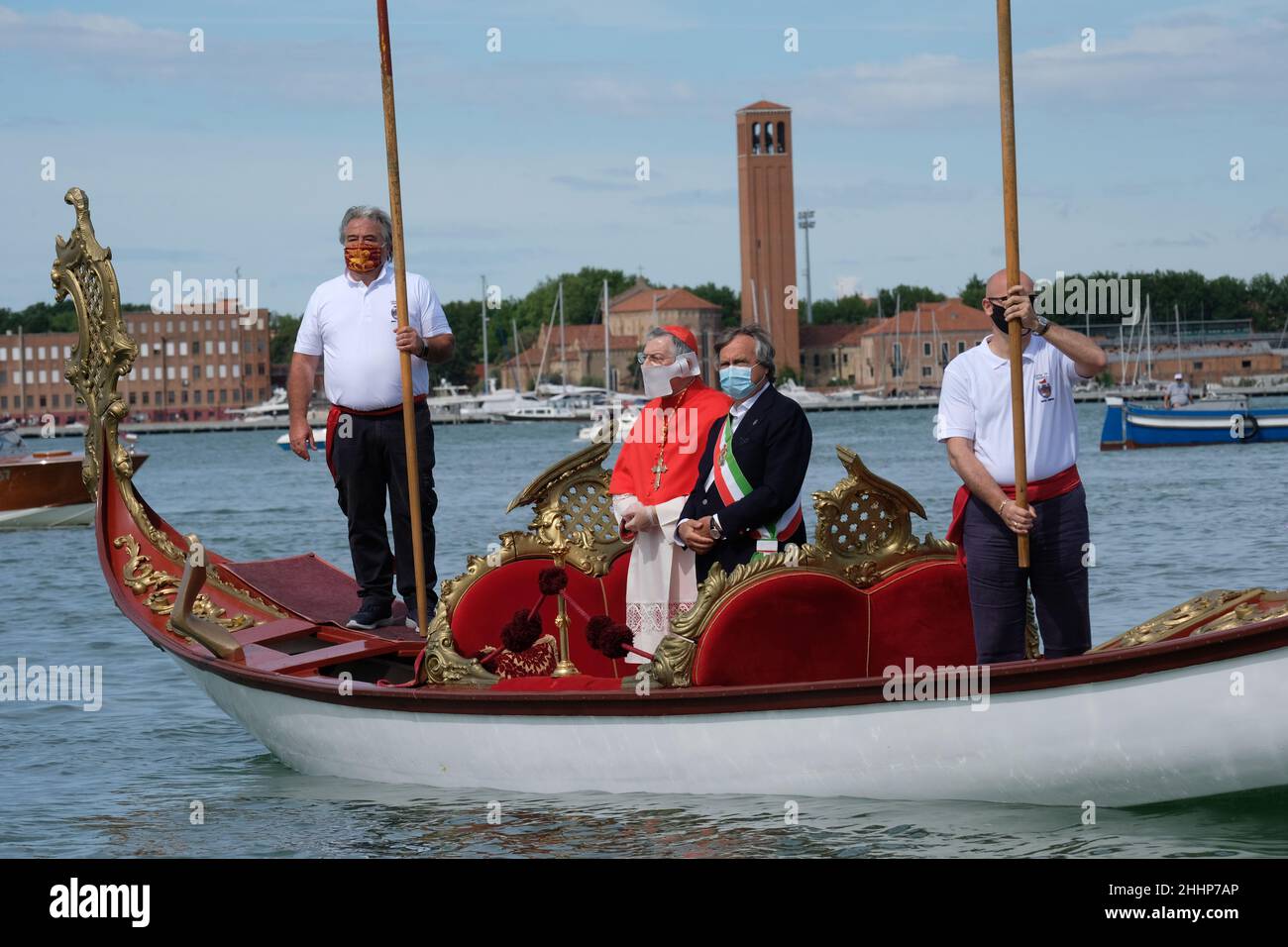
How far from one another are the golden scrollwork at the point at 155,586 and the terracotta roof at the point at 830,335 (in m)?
126

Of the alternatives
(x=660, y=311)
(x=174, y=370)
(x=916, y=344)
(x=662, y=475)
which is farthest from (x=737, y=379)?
(x=660, y=311)

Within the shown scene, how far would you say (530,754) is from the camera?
23.3ft

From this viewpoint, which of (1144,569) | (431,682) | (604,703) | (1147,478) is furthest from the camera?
(1147,478)

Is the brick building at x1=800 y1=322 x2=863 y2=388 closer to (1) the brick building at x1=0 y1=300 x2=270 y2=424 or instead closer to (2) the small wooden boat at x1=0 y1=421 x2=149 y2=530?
(1) the brick building at x1=0 y1=300 x2=270 y2=424

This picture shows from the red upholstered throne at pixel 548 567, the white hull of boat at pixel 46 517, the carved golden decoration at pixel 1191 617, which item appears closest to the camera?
the carved golden decoration at pixel 1191 617

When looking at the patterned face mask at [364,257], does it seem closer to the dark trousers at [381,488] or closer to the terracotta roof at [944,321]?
the dark trousers at [381,488]

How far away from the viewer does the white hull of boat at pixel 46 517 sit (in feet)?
99.7

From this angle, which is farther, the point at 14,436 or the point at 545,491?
the point at 14,436

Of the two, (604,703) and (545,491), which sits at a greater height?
(545,491)

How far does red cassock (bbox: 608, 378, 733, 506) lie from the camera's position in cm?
697

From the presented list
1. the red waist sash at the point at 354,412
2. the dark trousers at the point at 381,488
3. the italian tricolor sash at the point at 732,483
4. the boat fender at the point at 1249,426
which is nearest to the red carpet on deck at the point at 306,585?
the dark trousers at the point at 381,488

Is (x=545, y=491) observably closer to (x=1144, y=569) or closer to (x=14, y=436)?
→ (x=1144, y=569)
